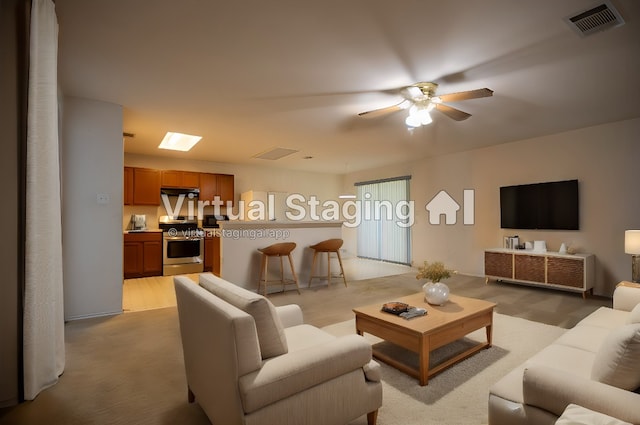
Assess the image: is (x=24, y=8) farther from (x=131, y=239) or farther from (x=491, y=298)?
(x=491, y=298)

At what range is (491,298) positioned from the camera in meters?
4.43

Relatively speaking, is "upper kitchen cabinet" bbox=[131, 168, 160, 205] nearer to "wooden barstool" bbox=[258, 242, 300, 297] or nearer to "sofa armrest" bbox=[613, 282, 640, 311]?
"wooden barstool" bbox=[258, 242, 300, 297]

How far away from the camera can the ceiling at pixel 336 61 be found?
208cm

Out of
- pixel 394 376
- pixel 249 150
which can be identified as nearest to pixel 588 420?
pixel 394 376

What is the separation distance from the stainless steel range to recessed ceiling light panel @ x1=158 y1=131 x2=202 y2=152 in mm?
1619

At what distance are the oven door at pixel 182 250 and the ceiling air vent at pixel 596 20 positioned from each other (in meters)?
6.46

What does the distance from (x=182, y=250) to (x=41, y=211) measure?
459cm

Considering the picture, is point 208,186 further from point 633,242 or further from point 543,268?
point 633,242

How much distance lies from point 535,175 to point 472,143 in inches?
44.0

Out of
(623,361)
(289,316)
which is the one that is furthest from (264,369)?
(623,361)

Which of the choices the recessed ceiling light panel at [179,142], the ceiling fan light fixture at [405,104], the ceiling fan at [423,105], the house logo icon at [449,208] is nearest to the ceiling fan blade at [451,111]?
the ceiling fan at [423,105]

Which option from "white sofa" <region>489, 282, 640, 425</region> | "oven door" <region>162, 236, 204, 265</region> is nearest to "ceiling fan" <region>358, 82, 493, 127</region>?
"white sofa" <region>489, 282, 640, 425</region>

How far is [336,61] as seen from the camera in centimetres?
271

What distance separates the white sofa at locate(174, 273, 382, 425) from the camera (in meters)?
1.31
